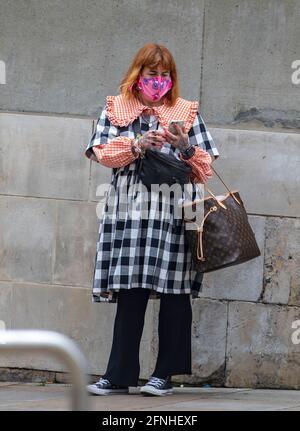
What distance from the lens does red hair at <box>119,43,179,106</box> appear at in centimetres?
609

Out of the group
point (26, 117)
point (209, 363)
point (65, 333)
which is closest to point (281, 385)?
point (209, 363)

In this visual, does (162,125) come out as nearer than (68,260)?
Yes

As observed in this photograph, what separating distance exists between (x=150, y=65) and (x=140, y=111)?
0.27 m

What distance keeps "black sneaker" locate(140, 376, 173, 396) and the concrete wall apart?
22.1 inches

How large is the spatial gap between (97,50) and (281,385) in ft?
8.01

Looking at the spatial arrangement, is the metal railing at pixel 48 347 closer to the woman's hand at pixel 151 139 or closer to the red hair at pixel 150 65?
the woman's hand at pixel 151 139

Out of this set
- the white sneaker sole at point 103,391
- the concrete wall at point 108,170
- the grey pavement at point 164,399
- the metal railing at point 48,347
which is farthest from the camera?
the concrete wall at point 108,170

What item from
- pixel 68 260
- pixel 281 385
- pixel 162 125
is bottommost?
pixel 281 385

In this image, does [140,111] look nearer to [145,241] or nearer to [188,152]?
[188,152]

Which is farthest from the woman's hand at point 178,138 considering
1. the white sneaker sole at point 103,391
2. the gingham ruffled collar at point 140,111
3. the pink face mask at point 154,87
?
the white sneaker sole at point 103,391

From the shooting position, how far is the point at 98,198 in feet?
22.2

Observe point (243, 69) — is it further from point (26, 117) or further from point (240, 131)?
point (26, 117)

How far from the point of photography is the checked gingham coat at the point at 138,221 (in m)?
5.98

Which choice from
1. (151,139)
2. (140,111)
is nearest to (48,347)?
(151,139)
